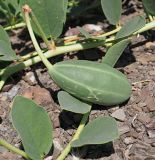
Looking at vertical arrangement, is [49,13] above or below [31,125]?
above

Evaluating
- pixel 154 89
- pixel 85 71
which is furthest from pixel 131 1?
pixel 85 71

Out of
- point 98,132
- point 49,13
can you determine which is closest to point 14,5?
point 49,13

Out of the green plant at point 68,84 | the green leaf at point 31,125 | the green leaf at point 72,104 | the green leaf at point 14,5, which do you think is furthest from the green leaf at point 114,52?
the green leaf at point 14,5

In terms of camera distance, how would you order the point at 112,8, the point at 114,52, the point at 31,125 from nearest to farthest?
the point at 31,125 → the point at 114,52 → the point at 112,8

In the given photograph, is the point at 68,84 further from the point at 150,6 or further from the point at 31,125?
the point at 150,6

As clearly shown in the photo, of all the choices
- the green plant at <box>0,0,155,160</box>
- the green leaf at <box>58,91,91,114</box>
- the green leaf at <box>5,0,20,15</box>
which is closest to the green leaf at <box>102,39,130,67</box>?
the green plant at <box>0,0,155,160</box>

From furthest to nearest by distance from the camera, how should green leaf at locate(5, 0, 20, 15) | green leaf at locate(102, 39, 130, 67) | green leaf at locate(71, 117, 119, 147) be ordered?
green leaf at locate(5, 0, 20, 15)
green leaf at locate(102, 39, 130, 67)
green leaf at locate(71, 117, 119, 147)

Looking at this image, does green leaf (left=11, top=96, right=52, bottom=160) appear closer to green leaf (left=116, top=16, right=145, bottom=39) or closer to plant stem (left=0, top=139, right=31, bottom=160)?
plant stem (left=0, top=139, right=31, bottom=160)
